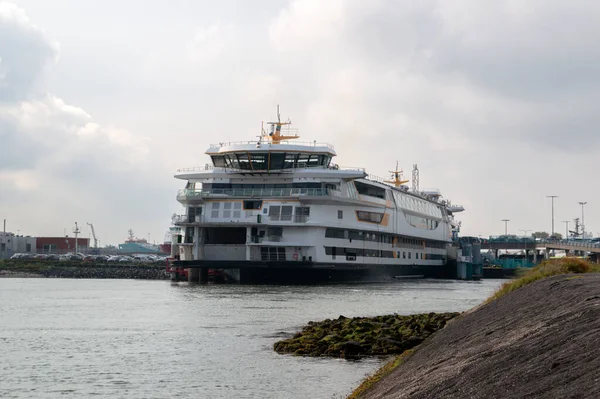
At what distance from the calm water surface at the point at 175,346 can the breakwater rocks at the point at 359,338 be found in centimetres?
79

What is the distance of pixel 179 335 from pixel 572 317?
16900mm

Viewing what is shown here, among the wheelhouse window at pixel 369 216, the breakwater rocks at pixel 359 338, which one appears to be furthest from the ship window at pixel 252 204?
the breakwater rocks at pixel 359 338

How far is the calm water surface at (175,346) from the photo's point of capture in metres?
17.4

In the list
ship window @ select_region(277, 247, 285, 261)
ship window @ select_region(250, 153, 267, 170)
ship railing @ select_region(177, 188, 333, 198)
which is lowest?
ship window @ select_region(277, 247, 285, 261)

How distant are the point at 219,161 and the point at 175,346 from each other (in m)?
36.8

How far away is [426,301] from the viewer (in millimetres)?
43188

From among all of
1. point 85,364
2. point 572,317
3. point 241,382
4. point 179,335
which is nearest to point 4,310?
point 179,335

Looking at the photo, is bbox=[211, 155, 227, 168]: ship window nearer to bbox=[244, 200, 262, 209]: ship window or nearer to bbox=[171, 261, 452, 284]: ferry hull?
bbox=[244, 200, 262, 209]: ship window

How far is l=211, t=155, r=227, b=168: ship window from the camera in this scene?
196 ft

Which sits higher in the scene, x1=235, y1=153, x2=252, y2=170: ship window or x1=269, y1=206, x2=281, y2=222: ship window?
x1=235, y1=153, x2=252, y2=170: ship window

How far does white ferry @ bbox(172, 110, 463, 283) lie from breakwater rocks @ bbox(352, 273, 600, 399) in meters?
38.1

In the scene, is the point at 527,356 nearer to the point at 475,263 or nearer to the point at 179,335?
the point at 179,335

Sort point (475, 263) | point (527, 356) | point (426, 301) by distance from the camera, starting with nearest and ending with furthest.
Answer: point (527, 356) < point (426, 301) < point (475, 263)

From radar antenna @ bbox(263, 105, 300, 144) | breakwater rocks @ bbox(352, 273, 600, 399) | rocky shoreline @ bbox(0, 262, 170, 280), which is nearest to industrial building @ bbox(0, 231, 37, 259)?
rocky shoreline @ bbox(0, 262, 170, 280)
